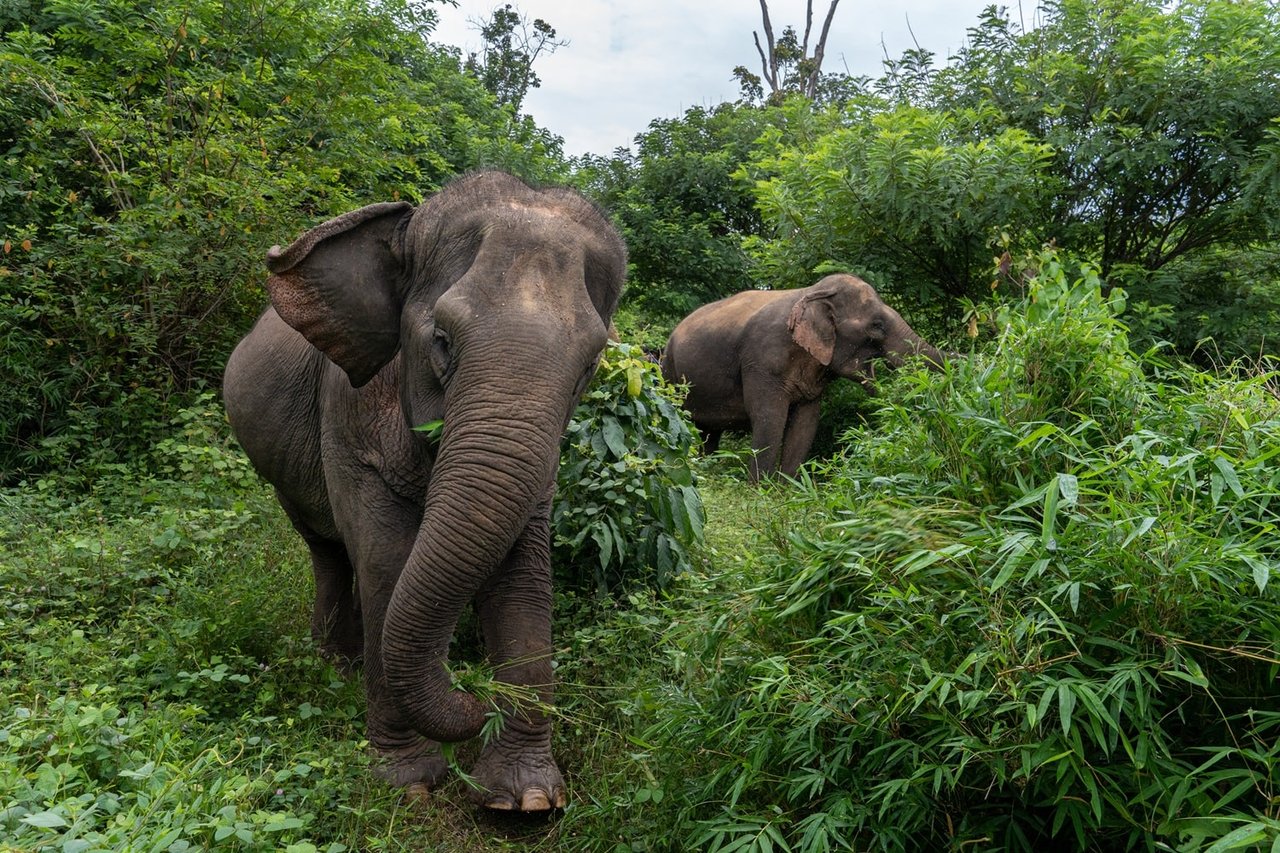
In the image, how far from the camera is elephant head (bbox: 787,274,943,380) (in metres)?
9.80

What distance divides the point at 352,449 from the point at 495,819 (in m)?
1.55

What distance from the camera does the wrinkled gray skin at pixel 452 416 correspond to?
328cm

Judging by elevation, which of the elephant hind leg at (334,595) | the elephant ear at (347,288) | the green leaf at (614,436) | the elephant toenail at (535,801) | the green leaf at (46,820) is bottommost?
the elephant toenail at (535,801)

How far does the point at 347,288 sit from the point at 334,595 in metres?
2.01

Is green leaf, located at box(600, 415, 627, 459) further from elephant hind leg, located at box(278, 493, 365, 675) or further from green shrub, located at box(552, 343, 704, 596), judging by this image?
elephant hind leg, located at box(278, 493, 365, 675)

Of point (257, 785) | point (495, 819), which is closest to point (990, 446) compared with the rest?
point (495, 819)

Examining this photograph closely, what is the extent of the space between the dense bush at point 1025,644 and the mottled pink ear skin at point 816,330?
6222 millimetres

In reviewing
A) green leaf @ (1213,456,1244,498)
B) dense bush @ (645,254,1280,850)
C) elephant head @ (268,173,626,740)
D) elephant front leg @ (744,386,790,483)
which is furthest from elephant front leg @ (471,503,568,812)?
elephant front leg @ (744,386,790,483)

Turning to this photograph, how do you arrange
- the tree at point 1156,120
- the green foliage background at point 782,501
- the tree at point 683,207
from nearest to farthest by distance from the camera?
the green foliage background at point 782,501
the tree at point 1156,120
the tree at point 683,207

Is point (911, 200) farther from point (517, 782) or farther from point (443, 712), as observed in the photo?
point (443, 712)

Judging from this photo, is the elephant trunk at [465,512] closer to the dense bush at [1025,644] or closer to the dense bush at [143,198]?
the dense bush at [1025,644]

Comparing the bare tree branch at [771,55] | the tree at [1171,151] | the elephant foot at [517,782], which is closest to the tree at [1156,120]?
the tree at [1171,151]

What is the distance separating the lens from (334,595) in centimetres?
527

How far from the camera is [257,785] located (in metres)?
3.10
